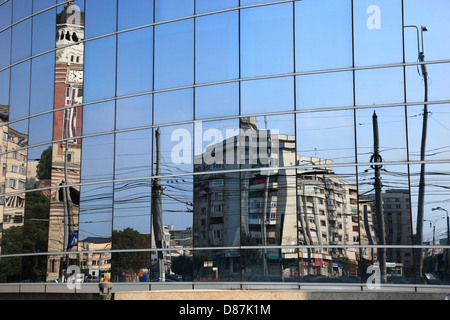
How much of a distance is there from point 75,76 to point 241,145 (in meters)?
8.18

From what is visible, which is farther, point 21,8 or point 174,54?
point 21,8

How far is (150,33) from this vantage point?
23.3 metres

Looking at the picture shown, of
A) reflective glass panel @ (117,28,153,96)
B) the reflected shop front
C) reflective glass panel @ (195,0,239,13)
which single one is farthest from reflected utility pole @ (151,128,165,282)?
reflective glass panel @ (195,0,239,13)

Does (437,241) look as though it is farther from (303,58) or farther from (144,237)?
(144,237)

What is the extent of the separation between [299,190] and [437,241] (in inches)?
179

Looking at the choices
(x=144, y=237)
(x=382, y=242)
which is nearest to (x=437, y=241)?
(x=382, y=242)

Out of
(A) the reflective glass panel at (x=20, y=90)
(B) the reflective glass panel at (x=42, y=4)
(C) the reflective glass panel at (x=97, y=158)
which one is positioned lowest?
(C) the reflective glass panel at (x=97, y=158)

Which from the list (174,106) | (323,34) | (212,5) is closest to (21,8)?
(174,106)

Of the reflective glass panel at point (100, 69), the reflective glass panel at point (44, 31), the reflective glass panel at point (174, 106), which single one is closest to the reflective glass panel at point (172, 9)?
the reflective glass panel at point (100, 69)

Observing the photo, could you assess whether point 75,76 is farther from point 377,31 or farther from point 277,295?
point 277,295

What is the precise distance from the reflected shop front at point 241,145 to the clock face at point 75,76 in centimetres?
8

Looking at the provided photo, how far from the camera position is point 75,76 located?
81.9 feet

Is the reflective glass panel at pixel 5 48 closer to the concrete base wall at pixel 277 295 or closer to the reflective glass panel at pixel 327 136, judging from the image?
the concrete base wall at pixel 277 295

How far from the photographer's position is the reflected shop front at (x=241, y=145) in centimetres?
1928
